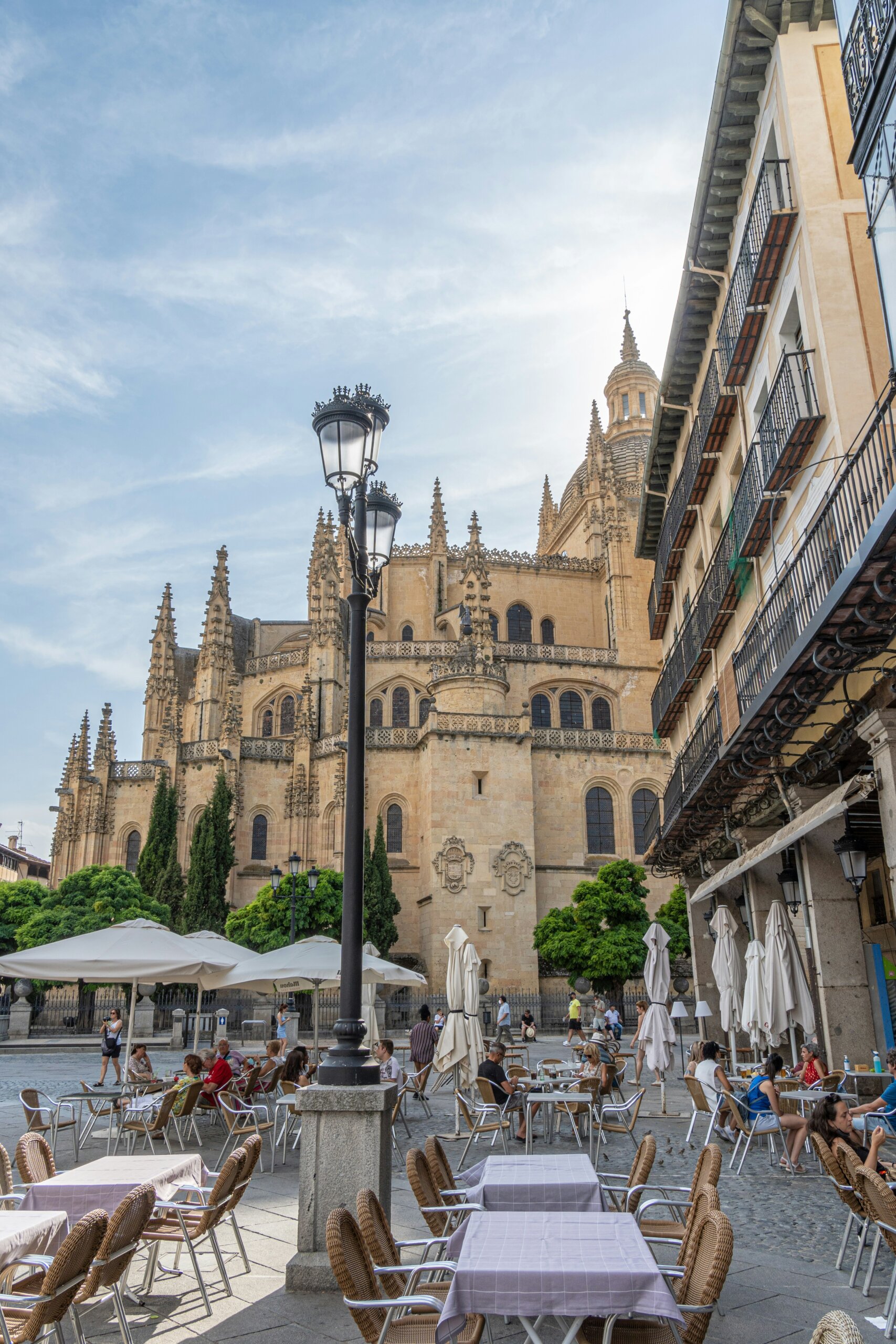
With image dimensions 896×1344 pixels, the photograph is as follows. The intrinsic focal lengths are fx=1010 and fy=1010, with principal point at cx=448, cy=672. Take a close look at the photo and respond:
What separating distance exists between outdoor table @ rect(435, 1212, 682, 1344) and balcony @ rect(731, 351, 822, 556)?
8823 mm

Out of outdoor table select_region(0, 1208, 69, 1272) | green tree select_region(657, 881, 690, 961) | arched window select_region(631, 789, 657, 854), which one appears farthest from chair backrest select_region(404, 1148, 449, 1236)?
arched window select_region(631, 789, 657, 854)

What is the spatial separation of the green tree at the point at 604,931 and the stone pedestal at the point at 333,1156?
2482 cm

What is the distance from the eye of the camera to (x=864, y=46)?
26.9 ft

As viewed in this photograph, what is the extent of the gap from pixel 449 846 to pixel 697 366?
21223mm

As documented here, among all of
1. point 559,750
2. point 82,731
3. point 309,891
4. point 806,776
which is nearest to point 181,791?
point 82,731

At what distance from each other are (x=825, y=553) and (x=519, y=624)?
39614 mm

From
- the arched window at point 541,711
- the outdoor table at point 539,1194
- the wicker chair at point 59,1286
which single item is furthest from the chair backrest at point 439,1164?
the arched window at point 541,711

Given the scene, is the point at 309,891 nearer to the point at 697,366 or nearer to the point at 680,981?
the point at 680,981

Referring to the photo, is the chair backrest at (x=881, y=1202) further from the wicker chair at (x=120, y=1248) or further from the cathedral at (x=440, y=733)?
the cathedral at (x=440, y=733)

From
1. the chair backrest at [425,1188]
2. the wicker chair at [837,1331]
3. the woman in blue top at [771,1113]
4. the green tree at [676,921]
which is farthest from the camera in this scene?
the green tree at [676,921]

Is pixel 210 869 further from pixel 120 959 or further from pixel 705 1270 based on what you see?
pixel 705 1270

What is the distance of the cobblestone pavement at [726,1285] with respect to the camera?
497 centimetres

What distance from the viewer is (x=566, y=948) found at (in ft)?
98.6

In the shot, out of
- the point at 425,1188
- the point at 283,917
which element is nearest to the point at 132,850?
the point at 283,917
